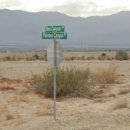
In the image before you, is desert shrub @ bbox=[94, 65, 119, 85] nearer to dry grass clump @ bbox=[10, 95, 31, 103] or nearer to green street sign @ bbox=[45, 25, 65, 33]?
dry grass clump @ bbox=[10, 95, 31, 103]

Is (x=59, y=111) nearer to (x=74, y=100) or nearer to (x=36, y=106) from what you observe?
(x=36, y=106)

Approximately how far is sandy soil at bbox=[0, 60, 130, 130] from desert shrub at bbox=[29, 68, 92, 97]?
485 millimetres

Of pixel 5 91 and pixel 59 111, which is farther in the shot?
pixel 5 91

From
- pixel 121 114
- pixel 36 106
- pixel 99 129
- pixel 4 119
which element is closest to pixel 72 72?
pixel 36 106

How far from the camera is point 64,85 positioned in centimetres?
2259

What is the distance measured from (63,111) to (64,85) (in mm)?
4981

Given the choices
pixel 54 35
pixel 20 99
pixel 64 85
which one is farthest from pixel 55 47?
pixel 64 85

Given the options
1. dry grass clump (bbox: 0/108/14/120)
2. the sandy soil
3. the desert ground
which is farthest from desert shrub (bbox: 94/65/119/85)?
dry grass clump (bbox: 0/108/14/120)

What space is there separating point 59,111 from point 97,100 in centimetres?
354

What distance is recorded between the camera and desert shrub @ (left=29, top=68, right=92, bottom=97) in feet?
73.9

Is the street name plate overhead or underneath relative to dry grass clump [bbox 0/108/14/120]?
overhead

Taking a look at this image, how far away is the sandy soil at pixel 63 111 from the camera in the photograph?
44.7ft

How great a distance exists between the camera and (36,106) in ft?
62.5

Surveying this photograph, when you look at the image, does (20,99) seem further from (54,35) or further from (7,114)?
(54,35)
